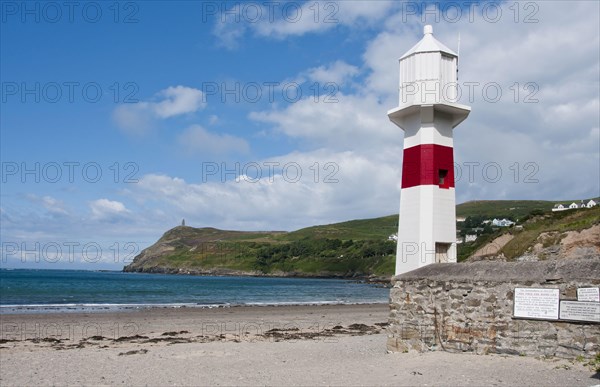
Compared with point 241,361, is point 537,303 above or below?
above

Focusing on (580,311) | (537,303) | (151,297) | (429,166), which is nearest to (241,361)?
(429,166)

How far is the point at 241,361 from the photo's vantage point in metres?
12.6

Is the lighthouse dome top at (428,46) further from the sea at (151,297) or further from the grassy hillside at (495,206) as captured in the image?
the grassy hillside at (495,206)

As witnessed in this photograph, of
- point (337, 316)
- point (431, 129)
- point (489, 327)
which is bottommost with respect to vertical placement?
point (337, 316)

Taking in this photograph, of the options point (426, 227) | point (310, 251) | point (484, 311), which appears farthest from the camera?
point (310, 251)

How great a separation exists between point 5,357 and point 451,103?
12.6 meters

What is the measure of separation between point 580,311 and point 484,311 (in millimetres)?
1795

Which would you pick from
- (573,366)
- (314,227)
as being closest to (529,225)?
(573,366)

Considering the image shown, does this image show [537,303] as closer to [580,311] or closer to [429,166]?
[580,311]

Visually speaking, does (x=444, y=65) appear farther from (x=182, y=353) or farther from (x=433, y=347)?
(x=182, y=353)

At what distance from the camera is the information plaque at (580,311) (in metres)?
9.23

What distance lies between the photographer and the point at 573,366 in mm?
9328

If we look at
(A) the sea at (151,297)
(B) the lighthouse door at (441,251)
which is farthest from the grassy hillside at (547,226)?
(A) the sea at (151,297)

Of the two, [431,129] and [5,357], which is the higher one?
[431,129]
